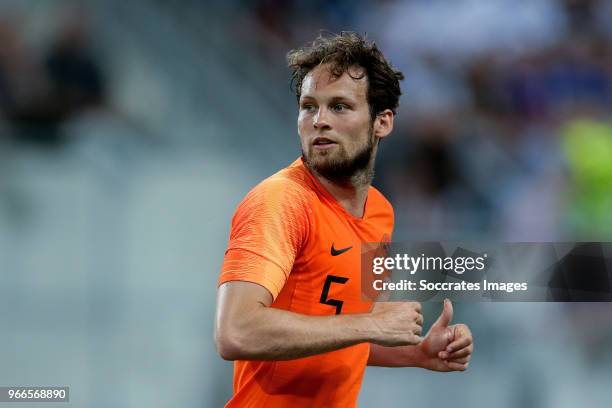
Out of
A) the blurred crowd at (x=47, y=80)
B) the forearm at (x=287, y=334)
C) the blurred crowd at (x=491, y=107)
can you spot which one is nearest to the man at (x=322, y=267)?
the forearm at (x=287, y=334)

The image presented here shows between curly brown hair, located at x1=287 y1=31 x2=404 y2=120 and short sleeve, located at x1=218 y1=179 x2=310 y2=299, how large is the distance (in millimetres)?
565

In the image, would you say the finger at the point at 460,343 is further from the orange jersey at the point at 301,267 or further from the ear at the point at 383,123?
the ear at the point at 383,123

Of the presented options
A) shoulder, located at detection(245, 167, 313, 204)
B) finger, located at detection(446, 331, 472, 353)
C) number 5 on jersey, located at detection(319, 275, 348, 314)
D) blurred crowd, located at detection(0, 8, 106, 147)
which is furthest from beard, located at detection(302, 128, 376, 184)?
blurred crowd, located at detection(0, 8, 106, 147)

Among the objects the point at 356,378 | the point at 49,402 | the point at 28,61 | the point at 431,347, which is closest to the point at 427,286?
the point at 431,347

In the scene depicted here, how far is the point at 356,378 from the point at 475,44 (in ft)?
10.7

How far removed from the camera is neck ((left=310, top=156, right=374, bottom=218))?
8.80 ft

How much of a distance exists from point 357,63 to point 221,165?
2.19 m

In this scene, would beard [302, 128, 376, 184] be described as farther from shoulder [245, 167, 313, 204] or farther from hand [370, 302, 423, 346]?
hand [370, 302, 423, 346]

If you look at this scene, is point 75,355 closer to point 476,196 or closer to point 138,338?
point 138,338

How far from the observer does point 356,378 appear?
2.65 metres

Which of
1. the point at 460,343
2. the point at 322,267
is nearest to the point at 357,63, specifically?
the point at 322,267

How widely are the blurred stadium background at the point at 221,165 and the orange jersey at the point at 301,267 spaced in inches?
80.7

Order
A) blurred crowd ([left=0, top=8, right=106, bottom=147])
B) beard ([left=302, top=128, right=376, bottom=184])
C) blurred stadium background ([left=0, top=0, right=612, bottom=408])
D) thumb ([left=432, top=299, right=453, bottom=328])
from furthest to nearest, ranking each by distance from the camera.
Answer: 1. blurred crowd ([left=0, top=8, right=106, bottom=147])
2. blurred stadium background ([left=0, top=0, right=612, bottom=408])
3. thumb ([left=432, top=299, right=453, bottom=328])
4. beard ([left=302, top=128, right=376, bottom=184])

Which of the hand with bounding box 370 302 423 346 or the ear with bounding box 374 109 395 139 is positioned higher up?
the ear with bounding box 374 109 395 139
